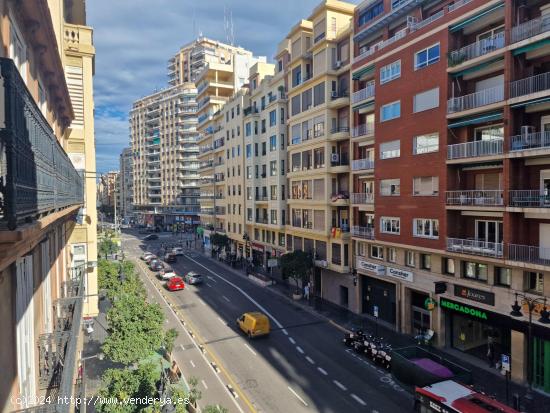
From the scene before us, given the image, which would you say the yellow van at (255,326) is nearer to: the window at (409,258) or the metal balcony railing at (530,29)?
the window at (409,258)

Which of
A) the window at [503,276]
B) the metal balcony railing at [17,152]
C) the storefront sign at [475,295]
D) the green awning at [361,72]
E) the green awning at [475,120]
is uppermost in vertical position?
the green awning at [361,72]

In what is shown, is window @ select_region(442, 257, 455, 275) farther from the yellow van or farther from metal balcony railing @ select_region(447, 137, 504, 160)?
the yellow van

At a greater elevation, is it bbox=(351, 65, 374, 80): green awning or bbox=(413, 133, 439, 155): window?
bbox=(351, 65, 374, 80): green awning

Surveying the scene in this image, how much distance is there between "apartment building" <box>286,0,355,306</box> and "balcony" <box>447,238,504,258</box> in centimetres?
1102

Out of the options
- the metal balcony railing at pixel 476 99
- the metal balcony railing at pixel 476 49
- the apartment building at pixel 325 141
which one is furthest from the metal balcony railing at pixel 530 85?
the apartment building at pixel 325 141

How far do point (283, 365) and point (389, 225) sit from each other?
12.5m

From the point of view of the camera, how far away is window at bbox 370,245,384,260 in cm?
2998

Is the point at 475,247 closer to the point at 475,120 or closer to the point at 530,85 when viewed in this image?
the point at 475,120

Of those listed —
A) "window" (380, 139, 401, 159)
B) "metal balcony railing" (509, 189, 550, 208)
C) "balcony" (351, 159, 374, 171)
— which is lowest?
"metal balcony railing" (509, 189, 550, 208)

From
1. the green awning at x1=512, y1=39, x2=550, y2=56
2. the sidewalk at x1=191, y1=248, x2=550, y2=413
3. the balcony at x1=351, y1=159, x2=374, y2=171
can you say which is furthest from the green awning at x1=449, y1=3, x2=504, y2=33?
the sidewalk at x1=191, y1=248, x2=550, y2=413

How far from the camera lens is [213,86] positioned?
71750mm

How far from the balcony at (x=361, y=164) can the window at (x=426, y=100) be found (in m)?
5.77

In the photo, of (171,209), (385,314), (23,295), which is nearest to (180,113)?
(171,209)

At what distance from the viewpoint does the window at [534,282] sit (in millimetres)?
19453
